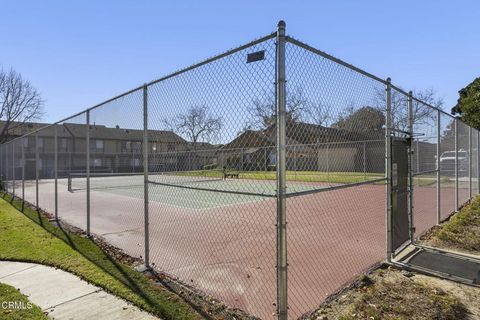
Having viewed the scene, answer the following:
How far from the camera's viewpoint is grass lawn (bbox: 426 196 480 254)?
6.25 m

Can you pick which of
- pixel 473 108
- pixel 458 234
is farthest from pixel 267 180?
pixel 473 108

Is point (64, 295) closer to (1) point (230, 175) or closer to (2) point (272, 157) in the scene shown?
(1) point (230, 175)

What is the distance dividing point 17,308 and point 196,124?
2.89m

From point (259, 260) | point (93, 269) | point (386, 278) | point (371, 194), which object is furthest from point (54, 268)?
point (371, 194)

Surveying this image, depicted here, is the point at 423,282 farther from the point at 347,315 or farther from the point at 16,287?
the point at 16,287

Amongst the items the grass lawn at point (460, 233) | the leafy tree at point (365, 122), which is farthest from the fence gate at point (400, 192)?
the grass lawn at point (460, 233)

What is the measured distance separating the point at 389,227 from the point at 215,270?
2692mm

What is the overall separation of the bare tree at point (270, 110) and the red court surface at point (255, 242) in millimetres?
2029

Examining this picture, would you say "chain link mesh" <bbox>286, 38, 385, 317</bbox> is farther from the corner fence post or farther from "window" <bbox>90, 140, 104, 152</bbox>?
"window" <bbox>90, 140, 104, 152</bbox>

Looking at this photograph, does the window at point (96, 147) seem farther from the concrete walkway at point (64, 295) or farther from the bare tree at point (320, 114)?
the bare tree at point (320, 114)

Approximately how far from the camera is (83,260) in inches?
213

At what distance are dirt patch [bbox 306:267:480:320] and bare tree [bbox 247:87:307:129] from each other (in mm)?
2035

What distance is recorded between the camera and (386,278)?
180 inches
